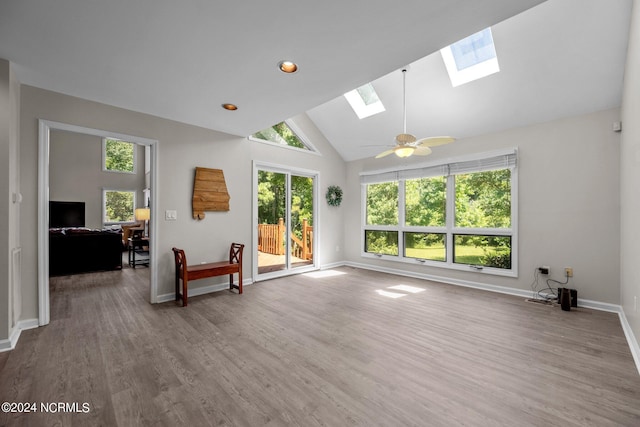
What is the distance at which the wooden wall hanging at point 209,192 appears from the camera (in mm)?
4031

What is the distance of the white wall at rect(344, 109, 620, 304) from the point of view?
3369mm

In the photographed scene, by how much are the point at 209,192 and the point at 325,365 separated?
9.94 feet

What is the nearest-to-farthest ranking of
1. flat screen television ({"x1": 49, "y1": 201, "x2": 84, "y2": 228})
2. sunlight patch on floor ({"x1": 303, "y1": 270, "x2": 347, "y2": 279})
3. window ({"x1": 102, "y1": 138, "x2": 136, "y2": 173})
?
sunlight patch on floor ({"x1": 303, "y1": 270, "x2": 347, "y2": 279})
flat screen television ({"x1": 49, "y1": 201, "x2": 84, "y2": 228})
window ({"x1": 102, "y1": 138, "x2": 136, "y2": 173})

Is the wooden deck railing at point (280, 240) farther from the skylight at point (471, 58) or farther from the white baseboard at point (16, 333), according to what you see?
the skylight at point (471, 58)

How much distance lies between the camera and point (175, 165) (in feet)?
12.7

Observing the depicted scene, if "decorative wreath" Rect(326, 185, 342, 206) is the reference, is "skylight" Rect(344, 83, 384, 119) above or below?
above

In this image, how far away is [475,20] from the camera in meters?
1.86

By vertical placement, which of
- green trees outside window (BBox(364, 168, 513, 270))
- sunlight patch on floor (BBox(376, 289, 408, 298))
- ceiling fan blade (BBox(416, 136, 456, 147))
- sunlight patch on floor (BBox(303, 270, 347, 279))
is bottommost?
sunlight patch on floor (BBox(303, 270, 347, 279))

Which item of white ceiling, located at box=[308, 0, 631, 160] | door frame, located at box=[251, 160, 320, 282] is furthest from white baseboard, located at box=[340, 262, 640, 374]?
white ceiling, located at box=[308, 0, 631, 160]

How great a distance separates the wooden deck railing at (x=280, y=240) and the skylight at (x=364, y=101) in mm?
2412

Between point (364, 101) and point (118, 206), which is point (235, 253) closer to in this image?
point (364, 101)

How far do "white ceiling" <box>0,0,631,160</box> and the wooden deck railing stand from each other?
1.92 metres

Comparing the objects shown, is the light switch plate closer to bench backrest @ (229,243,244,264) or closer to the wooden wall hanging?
Answer: the wooden wall hanging

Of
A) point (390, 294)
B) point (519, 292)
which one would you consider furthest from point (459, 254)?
point (390, 294)
